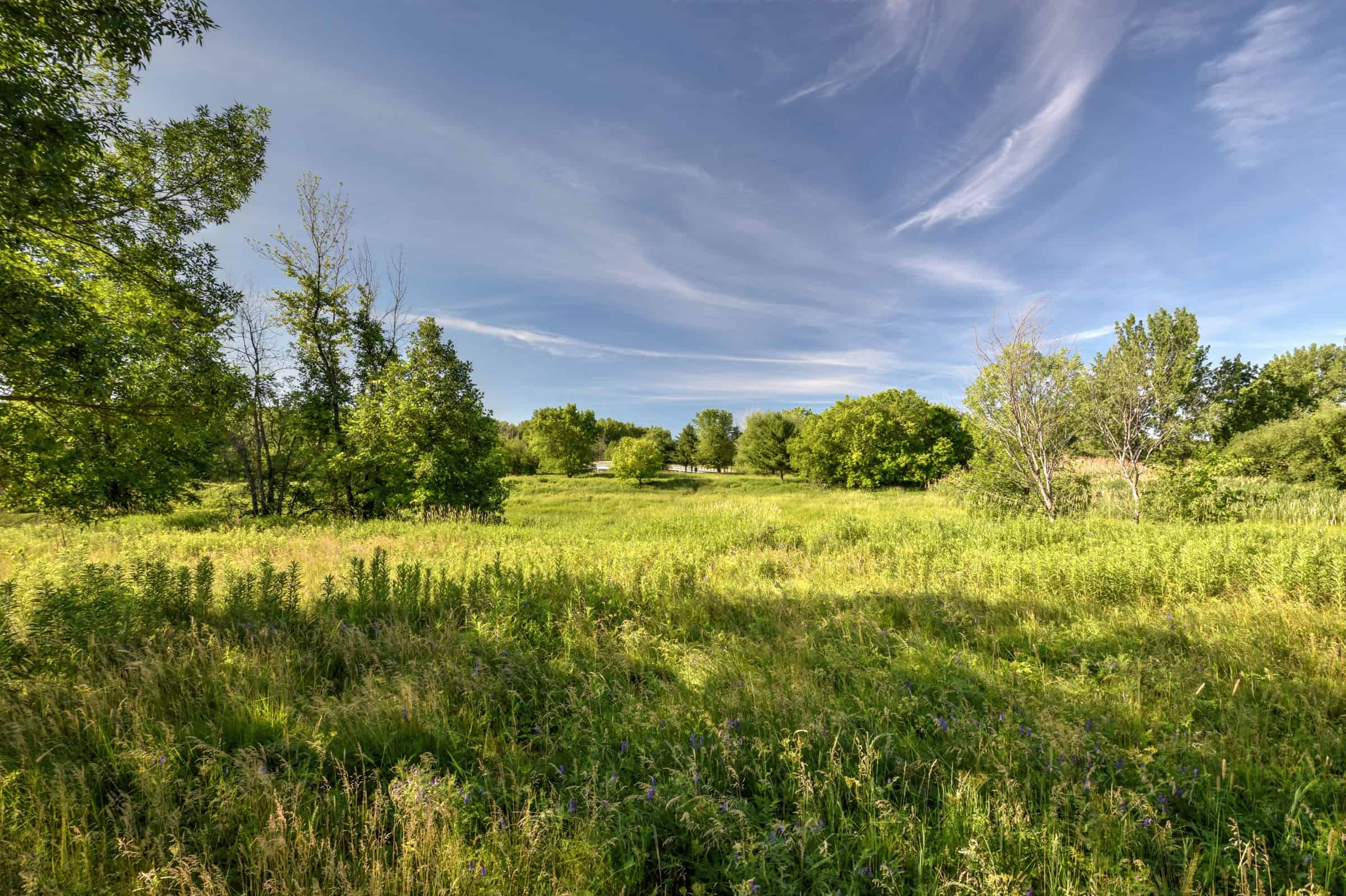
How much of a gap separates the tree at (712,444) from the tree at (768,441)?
6.66 meters

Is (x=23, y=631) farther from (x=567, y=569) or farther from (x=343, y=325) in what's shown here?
(x=343, y=325)

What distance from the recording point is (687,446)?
74.9 metres

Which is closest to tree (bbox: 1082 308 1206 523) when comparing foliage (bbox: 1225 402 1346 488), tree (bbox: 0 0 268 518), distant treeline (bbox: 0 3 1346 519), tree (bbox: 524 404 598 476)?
distant treeline (bbox: 0 3 1346 519)

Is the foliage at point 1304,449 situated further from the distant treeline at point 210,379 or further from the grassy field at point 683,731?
the grassy field at point 683,731

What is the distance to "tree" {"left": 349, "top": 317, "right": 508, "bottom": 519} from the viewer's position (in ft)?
62.7

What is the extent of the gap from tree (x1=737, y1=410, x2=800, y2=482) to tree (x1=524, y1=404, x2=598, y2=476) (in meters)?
21.0

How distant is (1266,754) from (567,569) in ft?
24.4

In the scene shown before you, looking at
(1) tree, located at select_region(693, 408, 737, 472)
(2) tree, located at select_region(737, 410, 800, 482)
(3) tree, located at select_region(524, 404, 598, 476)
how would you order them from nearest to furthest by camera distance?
1. (3) tree, located at select_region(524, 404, 598, 476)
2. (2) tree, located at select_region(737, 410, 800, 482)
3. (1) tree, located at select_region(693, 408, 737, 472)

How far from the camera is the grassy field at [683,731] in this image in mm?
2164

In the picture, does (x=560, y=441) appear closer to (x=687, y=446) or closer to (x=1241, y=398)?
(x=687, y=446)

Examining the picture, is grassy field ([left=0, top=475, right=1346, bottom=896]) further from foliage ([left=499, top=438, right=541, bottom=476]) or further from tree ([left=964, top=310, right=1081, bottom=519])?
foliage ([left=499, top=438, right=541, bottom=476])

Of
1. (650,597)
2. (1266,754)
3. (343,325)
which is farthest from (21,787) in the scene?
(343,325)

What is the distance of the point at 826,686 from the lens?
12.4ft

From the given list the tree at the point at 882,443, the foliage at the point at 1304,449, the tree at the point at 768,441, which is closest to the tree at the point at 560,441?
the tree at the point at 768,441
